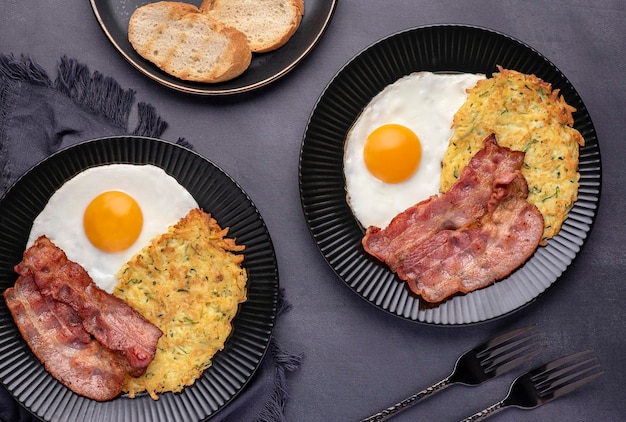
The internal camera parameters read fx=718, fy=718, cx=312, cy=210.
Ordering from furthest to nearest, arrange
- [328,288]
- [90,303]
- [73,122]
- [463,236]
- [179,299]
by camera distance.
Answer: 1. [328,288]
2. [73,122]
3. [463,236]
4. [179,299]
5. [90,303]

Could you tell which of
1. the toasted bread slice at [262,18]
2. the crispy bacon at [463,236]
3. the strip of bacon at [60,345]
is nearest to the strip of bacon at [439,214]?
the crispy bacon at [463,236]

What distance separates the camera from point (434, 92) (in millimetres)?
3936

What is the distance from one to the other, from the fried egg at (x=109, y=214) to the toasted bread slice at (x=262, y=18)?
0.96 m

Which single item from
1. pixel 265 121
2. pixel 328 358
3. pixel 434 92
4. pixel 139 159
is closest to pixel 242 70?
pixel 265 121

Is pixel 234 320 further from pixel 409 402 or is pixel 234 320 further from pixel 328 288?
pixel 409 402

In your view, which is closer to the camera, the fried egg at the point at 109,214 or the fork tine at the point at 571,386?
the fried egg at the point at 109,214

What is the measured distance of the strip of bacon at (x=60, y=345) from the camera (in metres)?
3.67

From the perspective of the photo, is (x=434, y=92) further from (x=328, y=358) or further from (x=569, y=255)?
(x=328, y=358)

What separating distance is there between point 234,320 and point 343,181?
3.15 ft

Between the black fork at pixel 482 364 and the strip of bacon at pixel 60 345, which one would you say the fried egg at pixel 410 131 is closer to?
the black fork at pixel 482 364

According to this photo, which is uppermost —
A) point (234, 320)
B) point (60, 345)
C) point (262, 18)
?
point (262, 18)

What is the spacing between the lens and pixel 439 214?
12.7 ft

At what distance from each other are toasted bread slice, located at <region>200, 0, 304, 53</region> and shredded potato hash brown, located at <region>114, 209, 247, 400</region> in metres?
1.08

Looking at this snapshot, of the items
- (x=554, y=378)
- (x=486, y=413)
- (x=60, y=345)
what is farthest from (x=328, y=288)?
(x=60, y=345)
